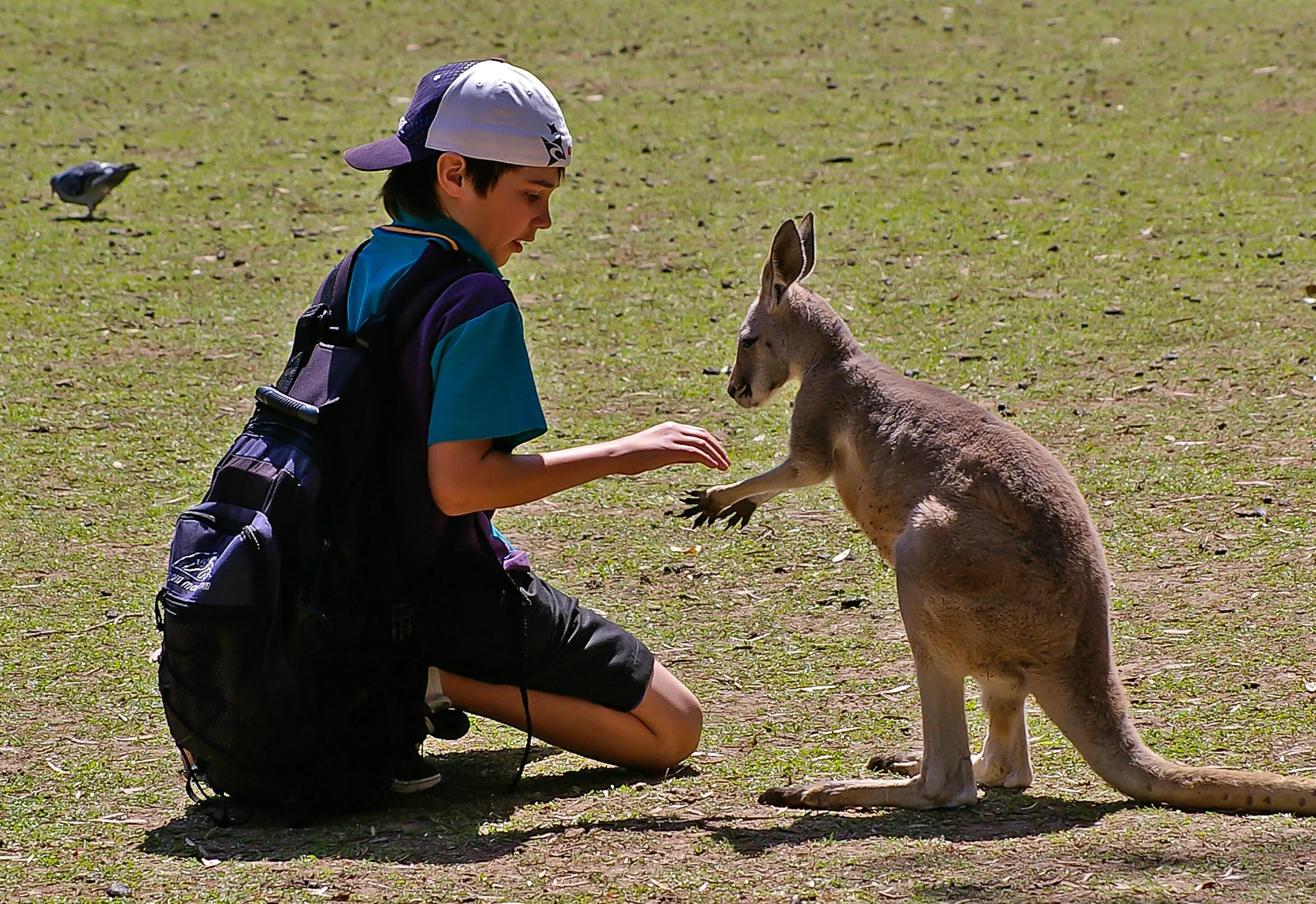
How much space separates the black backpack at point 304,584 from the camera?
8.82 ft

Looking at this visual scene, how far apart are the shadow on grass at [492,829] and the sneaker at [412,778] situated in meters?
0.02

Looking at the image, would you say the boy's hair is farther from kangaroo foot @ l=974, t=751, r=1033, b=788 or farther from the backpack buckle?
kangaroo foot @ l=974, t=751, r=1033, b=788

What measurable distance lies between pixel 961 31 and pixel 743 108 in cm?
266

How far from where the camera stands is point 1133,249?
6.98 metres

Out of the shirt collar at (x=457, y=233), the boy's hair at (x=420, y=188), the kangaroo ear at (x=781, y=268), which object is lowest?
the kangaroo ear at (x=781, y=268)

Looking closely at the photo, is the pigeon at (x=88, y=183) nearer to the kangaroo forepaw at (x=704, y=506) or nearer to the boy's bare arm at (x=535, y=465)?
the kangaroo forepaw at (x=704, y=506)

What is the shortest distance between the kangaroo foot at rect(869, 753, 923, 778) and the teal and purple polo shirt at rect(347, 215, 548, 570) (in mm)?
967

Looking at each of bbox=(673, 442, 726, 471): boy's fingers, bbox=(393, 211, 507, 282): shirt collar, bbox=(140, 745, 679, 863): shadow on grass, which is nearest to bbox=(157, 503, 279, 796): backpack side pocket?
bbox=(140, 745, 679, 863): shadow on grass

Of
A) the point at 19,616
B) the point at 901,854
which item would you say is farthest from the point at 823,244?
the point at 901,854

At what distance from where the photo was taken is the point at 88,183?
7.61m

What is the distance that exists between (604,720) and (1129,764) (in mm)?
1021

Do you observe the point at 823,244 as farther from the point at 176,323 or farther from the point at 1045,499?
the point at 1045,499

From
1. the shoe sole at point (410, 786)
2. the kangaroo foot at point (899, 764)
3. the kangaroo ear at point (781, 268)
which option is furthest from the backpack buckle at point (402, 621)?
the kangaroo ear at point (781, 268)

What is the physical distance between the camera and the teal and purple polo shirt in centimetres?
271
